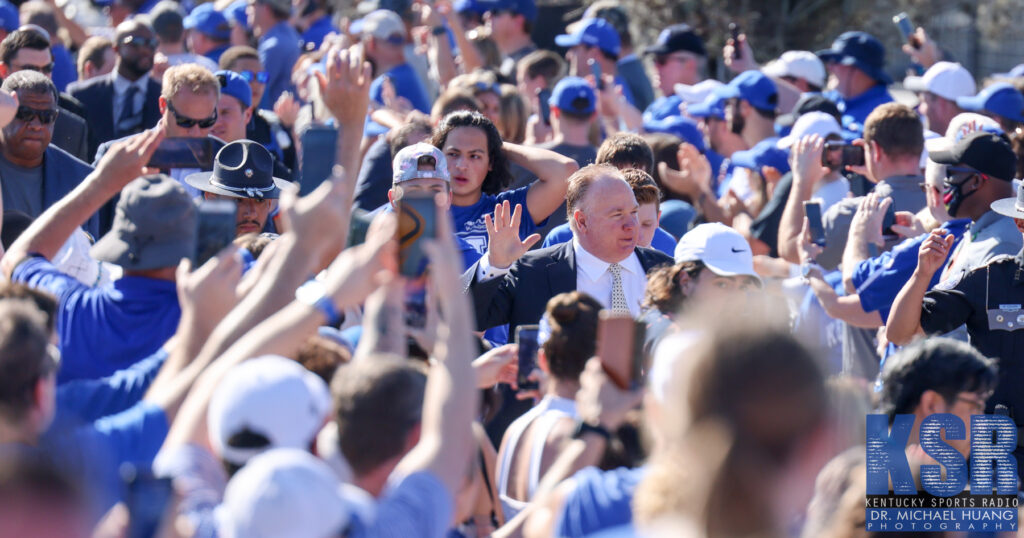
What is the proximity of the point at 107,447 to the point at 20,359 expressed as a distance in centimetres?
28

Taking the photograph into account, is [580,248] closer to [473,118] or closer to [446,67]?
[473,118]

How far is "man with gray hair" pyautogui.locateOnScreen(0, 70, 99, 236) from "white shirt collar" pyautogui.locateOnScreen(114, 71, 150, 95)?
1.83 metres

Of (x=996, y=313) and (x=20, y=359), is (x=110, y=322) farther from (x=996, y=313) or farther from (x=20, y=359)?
(x=996, y=313)

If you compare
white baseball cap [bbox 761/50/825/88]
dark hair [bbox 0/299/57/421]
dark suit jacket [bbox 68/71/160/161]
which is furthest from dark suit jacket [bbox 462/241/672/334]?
white baseball cap [bbox 761/50/825/88]

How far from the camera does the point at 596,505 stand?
2.67m

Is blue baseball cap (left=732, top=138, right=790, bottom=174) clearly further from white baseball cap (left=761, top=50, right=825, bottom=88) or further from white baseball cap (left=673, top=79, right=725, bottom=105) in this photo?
white baseball cap (left=761, top=50, right=825, bottom=88)

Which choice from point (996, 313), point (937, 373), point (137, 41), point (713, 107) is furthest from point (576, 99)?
point (937, 373)

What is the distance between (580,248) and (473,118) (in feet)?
3.56

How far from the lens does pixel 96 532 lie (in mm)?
2340

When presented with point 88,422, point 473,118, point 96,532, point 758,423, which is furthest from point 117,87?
point 758,423

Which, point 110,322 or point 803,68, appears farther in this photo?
point 803,68

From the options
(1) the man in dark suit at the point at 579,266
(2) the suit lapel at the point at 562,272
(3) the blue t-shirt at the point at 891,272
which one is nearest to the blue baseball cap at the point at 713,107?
(3) the blue t-shirt at the point at 891,272

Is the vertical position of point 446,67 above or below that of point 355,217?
above

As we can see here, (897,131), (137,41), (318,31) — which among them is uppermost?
(318,31)
